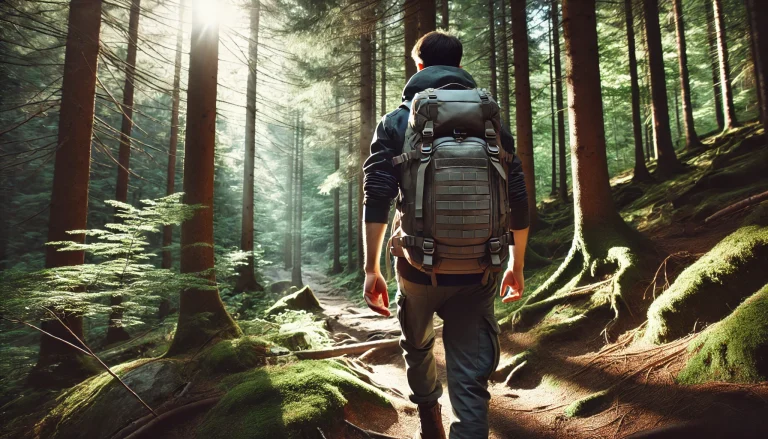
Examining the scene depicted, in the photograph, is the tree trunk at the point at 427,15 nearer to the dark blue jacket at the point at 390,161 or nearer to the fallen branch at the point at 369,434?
the dark blue jacket at the point at 390,161

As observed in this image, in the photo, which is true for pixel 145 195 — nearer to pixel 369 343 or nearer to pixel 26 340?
pixel 26 340

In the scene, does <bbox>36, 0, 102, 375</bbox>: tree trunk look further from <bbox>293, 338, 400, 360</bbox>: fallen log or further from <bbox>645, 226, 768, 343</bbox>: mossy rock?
<bbox>645, 226, 768, 343</bbox>: mossy rock

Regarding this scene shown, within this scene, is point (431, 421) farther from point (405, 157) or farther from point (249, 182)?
point (249, 182)

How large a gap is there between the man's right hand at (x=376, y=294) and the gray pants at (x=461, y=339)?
101mm

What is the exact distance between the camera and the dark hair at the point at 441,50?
2316 millimetres

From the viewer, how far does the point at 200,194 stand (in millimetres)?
5293

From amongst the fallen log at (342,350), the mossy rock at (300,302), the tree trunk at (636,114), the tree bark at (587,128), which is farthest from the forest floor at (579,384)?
the tree trunk at (636,114)

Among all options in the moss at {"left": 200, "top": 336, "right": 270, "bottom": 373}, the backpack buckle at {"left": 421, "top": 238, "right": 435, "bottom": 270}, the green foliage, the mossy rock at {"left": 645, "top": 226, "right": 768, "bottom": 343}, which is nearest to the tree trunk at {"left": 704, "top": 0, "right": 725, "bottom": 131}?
the mossy rock at {"left": 645, "top": 226, "right": 768, "bottom": 343}

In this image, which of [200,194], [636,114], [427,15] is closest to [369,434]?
[200,194]

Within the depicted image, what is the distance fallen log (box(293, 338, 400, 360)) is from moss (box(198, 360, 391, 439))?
1418 mm

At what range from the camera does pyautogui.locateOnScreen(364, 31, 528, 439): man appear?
6.66 ft

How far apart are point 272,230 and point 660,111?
3387 centimetres

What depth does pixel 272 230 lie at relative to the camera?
125ft

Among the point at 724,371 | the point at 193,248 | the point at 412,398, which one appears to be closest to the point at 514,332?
the point at 724,371
